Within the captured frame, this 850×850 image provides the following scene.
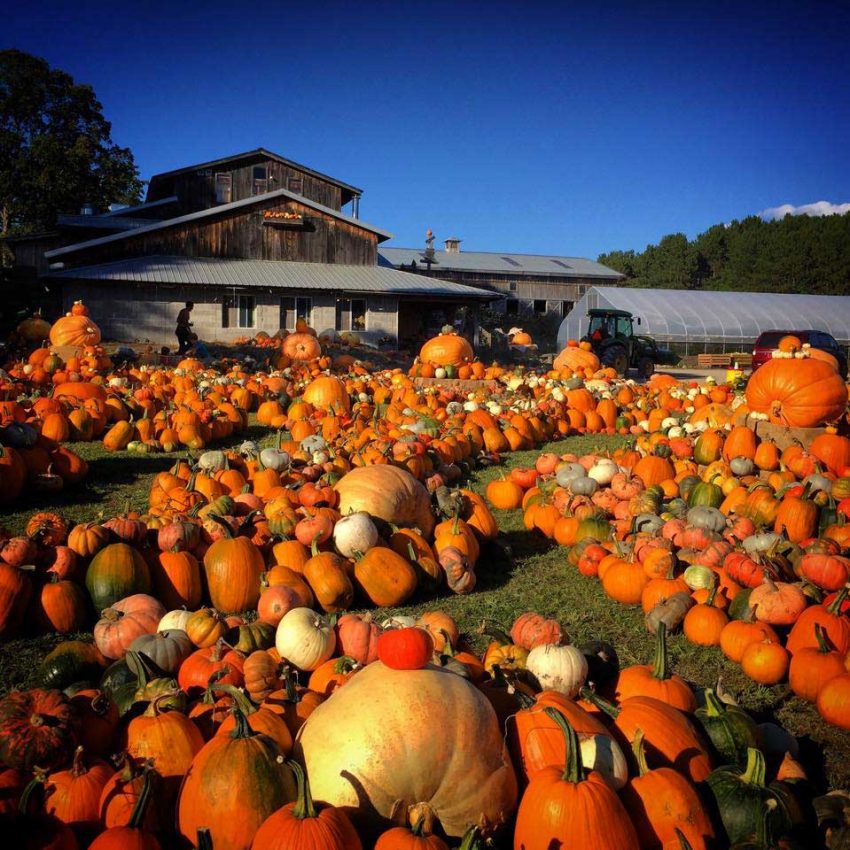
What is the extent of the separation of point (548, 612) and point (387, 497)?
1.59 m

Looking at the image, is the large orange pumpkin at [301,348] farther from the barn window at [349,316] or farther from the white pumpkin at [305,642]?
the white pumpkin at [305,642]

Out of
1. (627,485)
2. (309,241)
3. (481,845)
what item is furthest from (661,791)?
(309,241)

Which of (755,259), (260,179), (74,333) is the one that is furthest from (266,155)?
(755,259)

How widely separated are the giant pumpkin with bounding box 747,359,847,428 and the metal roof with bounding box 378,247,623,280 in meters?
38.7

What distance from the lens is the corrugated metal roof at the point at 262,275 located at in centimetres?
2358

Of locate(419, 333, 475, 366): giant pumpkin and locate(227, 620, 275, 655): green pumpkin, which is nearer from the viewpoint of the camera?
locate(227, 620, 275, 655): green pumpkin

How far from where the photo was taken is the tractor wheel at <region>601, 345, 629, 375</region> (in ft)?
85.5

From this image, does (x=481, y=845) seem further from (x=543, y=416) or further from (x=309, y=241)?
(x=309, y=241)

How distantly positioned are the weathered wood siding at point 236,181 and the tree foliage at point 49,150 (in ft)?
47.5

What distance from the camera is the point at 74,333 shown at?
15.1 meters

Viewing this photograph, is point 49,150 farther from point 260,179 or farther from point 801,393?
point 801,393

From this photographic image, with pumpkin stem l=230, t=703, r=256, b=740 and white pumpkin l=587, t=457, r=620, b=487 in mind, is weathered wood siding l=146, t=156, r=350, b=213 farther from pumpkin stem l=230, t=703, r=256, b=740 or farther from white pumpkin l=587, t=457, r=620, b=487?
pumpkin stem l=230, t=703, r=256, b=740

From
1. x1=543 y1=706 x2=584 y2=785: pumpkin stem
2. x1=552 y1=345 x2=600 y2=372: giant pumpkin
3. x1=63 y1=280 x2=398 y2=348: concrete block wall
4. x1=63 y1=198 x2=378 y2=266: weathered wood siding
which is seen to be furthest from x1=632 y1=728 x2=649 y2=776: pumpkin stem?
x1=63 y1=198 x2=378 y2=266: weathered wood siding

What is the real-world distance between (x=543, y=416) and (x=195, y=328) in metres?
16.9
